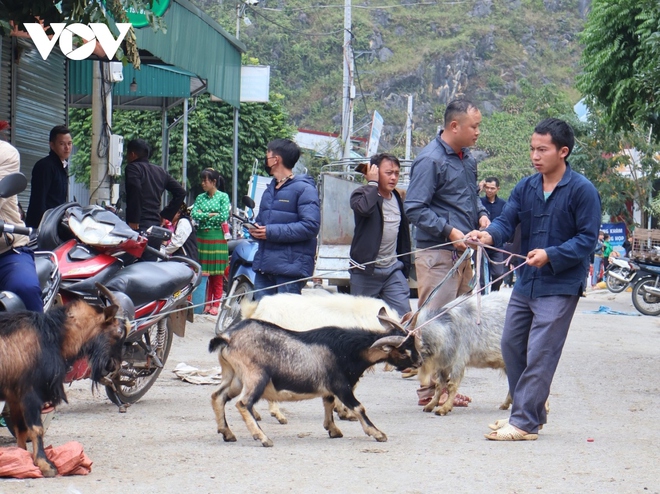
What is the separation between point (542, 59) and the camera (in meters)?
102

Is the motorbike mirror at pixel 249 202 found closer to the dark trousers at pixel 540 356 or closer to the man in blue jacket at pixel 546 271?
the man in blue jacket at pixel 546 271

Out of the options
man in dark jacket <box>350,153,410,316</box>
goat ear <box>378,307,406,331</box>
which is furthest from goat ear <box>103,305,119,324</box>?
man in dark jacket <box>350,153,410,316</box>

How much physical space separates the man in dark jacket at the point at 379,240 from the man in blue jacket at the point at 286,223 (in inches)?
18.5

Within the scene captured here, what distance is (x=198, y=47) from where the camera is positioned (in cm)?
1244

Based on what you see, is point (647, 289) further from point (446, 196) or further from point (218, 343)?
point (218, 343)

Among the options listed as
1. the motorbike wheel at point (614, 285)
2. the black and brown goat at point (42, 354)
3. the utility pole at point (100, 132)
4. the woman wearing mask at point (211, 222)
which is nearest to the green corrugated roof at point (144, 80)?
the woman wearing mask at point (211, 222)

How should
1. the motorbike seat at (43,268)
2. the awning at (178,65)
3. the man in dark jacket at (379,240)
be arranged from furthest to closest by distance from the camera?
the awning at (178,65), the man in dark jacket at (379,240), the motorbike seat at (43,268)

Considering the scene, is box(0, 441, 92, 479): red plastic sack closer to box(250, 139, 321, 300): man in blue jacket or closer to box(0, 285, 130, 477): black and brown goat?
box(0, 285, 130, 477): black and brown goat

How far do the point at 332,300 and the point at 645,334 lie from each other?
27.6ft

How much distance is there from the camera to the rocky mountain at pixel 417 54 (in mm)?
85688

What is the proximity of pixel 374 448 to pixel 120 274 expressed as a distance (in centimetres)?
200

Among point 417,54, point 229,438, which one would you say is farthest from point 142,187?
point 417,54

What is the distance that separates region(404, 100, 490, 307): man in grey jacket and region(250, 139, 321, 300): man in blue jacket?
93 centimetres

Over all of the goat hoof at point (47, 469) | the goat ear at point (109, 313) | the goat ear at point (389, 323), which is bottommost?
the goat hoof at point (47, 469)
